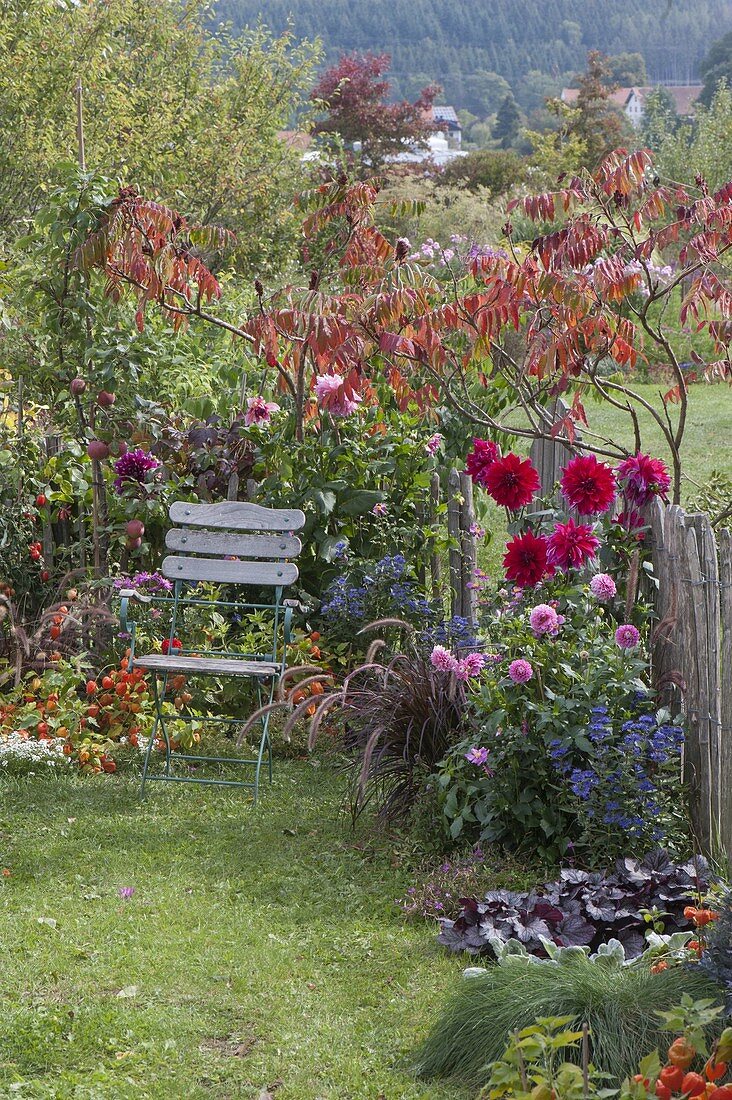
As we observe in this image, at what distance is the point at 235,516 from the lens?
18.1ft

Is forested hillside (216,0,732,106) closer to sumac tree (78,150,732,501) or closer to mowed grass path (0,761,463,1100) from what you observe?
sumac tree (78,150,732,501)

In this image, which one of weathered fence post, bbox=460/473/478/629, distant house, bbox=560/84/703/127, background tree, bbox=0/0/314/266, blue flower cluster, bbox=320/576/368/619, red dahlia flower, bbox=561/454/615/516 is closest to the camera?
red dahlia flower, bbox=561/454/615/516

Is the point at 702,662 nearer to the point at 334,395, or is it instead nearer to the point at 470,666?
the point at 470,666

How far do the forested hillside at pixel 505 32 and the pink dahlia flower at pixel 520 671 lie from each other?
79.9 metres

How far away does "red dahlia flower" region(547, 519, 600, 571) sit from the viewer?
13.4 ft

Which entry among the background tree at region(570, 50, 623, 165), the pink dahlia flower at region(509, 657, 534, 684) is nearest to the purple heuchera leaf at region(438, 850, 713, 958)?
the pink dahlia flower at region(509, 657, 534, 684)

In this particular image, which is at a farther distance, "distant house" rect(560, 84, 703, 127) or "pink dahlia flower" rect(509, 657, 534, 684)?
"distant house" rect(560, 84, 703, 127)

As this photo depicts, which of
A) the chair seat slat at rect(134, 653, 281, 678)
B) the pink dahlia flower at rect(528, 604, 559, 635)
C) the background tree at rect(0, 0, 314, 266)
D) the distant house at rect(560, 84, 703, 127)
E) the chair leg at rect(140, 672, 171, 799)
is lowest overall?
the chair leg at rect(140, 672, 171, 799)

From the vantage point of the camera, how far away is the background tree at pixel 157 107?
11.7 meters

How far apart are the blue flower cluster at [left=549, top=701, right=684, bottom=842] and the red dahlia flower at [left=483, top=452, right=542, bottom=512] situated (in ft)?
2.97

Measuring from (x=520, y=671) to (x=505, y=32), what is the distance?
9892cm

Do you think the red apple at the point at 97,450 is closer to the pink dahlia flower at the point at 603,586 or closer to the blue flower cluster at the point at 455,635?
the blue flower cluster at the point at 455,635

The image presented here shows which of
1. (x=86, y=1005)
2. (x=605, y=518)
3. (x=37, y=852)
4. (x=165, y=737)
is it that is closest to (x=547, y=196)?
(x=605, y=518)

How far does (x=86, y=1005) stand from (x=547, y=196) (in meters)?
3.76
